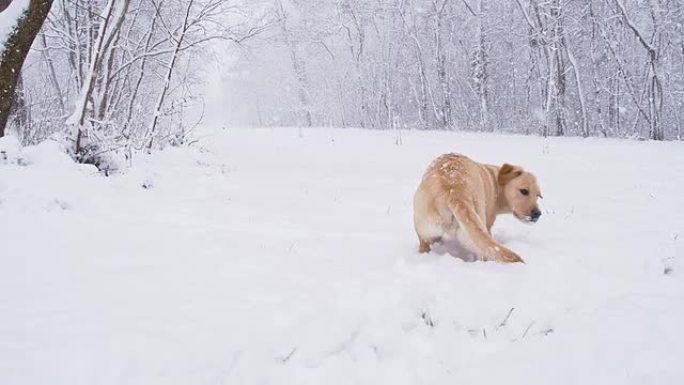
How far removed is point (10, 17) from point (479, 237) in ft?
16.4

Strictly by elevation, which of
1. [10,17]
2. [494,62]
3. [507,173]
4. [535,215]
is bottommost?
[535,215]

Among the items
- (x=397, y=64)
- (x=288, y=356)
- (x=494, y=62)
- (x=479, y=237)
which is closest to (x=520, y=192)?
(x=479, y=237)

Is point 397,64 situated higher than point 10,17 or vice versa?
point 397,64

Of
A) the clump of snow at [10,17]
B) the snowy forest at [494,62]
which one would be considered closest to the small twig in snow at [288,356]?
the clump of snow at [10,17]

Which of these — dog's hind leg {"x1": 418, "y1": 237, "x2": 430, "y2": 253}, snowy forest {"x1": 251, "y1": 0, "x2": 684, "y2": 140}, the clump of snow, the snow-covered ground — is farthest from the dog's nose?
snowy forest {"x1": 251, "y1": 0, "x2": 684, "y2": 140}

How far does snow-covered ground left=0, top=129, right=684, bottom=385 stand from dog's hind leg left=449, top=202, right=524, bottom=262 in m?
0.10

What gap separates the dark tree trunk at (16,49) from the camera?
14.4 feet

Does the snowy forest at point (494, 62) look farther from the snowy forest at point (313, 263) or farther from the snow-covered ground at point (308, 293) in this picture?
the snow-covered ground at point (308, 293)

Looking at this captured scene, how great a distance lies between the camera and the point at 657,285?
268cm

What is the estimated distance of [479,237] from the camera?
9.72 feet

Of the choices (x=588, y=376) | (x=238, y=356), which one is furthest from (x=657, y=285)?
(x=238, y=356)

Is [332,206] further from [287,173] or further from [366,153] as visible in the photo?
[366,153]

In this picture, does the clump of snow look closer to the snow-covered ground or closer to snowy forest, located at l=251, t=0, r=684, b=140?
the snow-covered ground

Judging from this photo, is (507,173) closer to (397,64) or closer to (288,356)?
(288,356)
